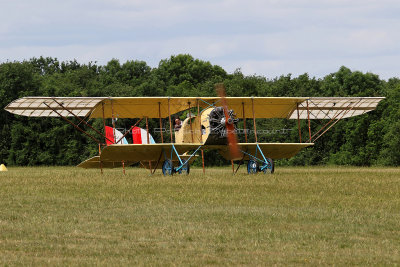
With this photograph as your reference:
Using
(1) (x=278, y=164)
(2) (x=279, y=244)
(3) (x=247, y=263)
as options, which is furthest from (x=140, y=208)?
(1) (x=278, y=164)

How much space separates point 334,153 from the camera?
4822 centimetres

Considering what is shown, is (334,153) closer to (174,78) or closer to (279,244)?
(174,78)

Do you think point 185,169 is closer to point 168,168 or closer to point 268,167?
point 168,168

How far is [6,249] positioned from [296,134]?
1618 inches

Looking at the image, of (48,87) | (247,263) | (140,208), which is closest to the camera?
(247,263)

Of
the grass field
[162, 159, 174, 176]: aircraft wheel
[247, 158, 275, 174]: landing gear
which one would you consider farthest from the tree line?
the grass field

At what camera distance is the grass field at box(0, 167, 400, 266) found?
8.32m

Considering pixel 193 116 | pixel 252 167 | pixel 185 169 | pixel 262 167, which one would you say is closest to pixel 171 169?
pixel 185 169

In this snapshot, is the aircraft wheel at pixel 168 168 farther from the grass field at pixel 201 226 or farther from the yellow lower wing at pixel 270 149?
the grass field at pixel 201 226

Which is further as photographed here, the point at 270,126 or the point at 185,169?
the point at 270,126

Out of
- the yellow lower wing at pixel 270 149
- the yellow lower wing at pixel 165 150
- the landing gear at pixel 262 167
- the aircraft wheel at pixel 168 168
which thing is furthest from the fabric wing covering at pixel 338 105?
the aircraft wheel at pixel 168 168

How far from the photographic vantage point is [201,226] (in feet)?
34.7

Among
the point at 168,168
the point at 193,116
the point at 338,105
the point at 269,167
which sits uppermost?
the point at 338,105

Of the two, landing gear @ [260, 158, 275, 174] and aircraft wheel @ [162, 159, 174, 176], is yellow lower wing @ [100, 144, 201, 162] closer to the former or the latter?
aircraft wheel @ [162, 159, 174, 176]
